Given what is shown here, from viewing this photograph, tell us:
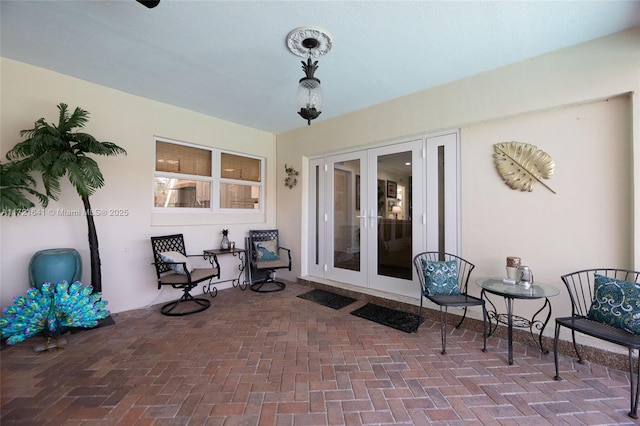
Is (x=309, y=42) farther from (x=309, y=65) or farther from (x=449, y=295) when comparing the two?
(x=449, y=295)

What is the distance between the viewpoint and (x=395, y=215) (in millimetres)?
3676

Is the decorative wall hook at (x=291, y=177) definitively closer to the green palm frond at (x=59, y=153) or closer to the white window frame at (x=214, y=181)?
the white window frame at (x=214, y=181)

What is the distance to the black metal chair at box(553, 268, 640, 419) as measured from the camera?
169cm

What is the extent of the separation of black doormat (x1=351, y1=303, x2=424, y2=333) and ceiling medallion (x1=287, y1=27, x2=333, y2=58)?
9.67 feet

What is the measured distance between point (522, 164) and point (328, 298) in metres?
2.90

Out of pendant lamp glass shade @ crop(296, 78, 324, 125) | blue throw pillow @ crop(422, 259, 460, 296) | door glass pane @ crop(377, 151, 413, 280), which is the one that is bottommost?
blue throw pillow @ crop(422, 259, 460, 296)

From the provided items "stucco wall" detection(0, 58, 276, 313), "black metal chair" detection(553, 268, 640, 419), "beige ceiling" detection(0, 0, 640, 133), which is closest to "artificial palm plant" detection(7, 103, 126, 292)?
"stucco wall" detection(0, 58, 276, 313)

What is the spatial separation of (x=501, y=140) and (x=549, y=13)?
3.65 ft

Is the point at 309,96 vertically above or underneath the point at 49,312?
above

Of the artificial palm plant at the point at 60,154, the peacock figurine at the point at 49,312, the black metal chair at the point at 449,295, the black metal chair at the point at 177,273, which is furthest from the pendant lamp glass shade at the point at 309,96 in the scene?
the peacock figurine at the point at 49,312

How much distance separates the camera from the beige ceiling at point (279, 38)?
198cm

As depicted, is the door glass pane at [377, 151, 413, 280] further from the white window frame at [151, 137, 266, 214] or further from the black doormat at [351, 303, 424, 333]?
the white window frame at [151, 137, 266, 214]

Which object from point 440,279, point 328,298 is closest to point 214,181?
point 328,298

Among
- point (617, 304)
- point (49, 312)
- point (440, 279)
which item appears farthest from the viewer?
point (440, 279)
